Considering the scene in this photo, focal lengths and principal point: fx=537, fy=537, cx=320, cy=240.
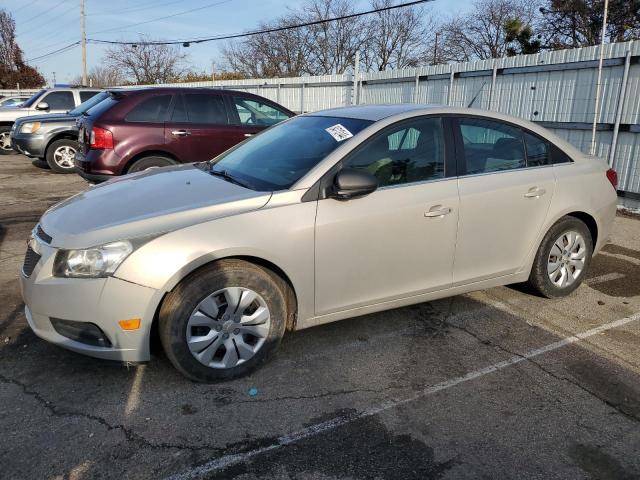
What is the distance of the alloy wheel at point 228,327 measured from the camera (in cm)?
308

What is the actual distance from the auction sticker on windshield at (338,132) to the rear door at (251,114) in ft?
14.5

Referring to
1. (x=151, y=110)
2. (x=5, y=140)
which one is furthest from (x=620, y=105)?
(x=5, y=140)

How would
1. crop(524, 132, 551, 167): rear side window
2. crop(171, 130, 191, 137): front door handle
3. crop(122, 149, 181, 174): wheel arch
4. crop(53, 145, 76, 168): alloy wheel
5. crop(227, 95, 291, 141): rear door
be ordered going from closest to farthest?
crop(524, 132, 551, 167): rear side window
crop(122, 149, 181, 174): wheel arch
crop(171, 130, 191, 137): front door handle
crop(227, 95, 291, 141): rear door
crop(53, 145, 76, 168): alloy wheel

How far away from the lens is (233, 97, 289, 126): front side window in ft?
27.4

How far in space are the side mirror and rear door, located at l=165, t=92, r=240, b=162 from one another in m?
4.88

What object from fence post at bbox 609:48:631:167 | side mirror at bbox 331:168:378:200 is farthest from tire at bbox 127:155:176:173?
fence post at bbox 609:48:631:167

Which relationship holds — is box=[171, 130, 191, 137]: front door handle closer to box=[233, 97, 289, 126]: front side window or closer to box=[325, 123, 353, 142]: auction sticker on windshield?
box=[233, 97, 289, 126]: front side window

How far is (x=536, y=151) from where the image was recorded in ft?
14.4

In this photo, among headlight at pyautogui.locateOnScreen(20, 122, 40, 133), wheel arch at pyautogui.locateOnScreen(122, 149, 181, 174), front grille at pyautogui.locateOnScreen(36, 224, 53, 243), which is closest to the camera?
front grille at pyautogui.locateOnScreen(36, 224, 53, 243)

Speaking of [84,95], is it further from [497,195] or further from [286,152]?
[497,195]

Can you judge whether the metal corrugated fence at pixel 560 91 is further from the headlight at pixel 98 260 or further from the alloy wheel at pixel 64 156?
the alloy wheel at pixel 64 156

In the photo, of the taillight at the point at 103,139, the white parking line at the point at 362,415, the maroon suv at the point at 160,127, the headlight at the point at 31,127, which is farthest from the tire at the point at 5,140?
the white parking line at the point at 362,415

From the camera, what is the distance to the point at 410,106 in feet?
13.6

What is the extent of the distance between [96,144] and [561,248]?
19.1 feet
